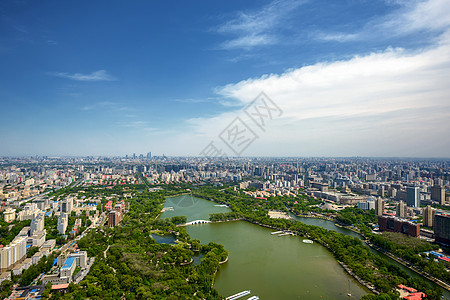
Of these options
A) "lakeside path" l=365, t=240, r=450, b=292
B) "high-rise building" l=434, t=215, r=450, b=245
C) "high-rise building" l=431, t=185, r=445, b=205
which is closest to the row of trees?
"lakeside path" l=365, t=240, r=450, b=292

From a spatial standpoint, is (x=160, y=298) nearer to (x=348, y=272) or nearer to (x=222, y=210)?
(x=348, y=272)

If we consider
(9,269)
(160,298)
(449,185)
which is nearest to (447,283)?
(160,298)

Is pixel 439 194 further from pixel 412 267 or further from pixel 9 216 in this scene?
pixel 9 216

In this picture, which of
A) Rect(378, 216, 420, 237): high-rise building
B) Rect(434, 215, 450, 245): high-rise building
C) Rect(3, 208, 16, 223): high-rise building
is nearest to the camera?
Rect(434, 215, 450, 245): high-rise building

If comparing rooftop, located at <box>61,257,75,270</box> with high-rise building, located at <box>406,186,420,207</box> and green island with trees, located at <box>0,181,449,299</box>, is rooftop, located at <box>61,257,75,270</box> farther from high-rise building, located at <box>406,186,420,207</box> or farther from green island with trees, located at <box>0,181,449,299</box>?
high-rise building, located at <box>406,186,420,207</box>

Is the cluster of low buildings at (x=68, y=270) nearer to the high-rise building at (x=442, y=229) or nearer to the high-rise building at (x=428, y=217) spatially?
the high-rise building at (x=442, y=229)

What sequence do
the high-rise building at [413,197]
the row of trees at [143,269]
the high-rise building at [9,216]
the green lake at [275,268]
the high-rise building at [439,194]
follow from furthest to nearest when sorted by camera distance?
the high-rise building at [439,194] < the high-rise building at [413,197] < the high-rise building at [9,216] < the green lake at [275,268] < the row of trees at [143,269]

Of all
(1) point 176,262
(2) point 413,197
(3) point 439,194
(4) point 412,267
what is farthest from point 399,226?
(1) point 176,262

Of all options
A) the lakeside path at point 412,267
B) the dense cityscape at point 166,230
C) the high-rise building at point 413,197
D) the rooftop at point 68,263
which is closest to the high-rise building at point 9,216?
the dense cityscape at point 166,230
